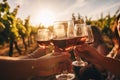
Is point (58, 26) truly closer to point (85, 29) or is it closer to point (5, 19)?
point (85, 29)

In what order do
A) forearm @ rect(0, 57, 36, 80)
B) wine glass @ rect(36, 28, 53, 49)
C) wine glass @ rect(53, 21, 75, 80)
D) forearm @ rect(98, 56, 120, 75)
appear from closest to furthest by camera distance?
forearm @ rect(0, 57, 36, 80) < wine glass @ rect(53, 21, 75, 80) < wine glass @ rect(36, 28, 53, 49) < forearm @ rect(98, 56, 120, 75)

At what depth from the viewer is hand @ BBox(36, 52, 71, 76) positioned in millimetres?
1714

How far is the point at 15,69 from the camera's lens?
1583 mm

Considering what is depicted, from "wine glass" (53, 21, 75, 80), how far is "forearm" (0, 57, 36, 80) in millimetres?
363

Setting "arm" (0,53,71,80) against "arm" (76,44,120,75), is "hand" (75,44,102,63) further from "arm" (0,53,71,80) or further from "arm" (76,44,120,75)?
"arm" (0,53,71,80)

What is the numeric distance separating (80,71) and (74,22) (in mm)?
1686

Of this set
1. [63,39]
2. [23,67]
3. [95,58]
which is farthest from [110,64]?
[23,67]

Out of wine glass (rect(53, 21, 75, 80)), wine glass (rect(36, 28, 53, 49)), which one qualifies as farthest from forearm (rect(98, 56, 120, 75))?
wine glass (rect(36, 28, 53, 49))

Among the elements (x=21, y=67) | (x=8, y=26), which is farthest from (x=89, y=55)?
(x=8, y=26)

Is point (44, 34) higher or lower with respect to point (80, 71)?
higher

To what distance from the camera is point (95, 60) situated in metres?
2.17

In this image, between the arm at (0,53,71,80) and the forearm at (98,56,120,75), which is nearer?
the arm at (0,53,71,80)

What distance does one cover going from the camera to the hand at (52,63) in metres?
1.71

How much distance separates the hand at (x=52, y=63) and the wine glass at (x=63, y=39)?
6 centimetres
